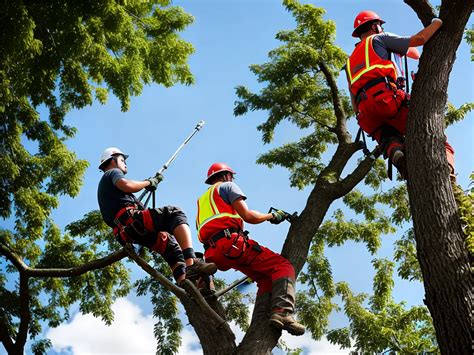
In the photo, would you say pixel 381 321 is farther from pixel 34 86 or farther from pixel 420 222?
pixel 34 86

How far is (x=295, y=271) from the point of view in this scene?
5.59 m

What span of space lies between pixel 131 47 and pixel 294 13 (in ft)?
9.91

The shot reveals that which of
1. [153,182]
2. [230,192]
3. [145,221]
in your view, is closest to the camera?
[230,192]

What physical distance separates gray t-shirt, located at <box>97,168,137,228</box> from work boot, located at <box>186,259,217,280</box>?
110 cm

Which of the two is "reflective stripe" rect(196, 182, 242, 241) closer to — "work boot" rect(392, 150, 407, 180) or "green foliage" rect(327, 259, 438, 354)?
"work boot" rect(392, 150, 407, 180)

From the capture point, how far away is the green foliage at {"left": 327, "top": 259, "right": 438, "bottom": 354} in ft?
28.2

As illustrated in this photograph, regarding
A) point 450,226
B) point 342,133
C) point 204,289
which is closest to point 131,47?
point 342,133

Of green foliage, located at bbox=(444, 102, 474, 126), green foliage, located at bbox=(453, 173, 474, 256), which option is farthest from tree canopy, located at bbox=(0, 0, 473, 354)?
green foliage, located at bbox=(453, 173, 474, 256)

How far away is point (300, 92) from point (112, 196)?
4.86 meters

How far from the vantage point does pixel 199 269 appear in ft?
17.0

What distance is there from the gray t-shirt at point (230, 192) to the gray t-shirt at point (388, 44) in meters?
1.85

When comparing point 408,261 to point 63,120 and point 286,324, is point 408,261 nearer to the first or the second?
point 286,324

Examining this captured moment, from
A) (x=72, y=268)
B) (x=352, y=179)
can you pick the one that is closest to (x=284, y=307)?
(x=352, y=179)

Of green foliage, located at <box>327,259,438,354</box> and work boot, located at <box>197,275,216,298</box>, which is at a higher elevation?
green foliage, located at <box>327,259,438,354</box>
